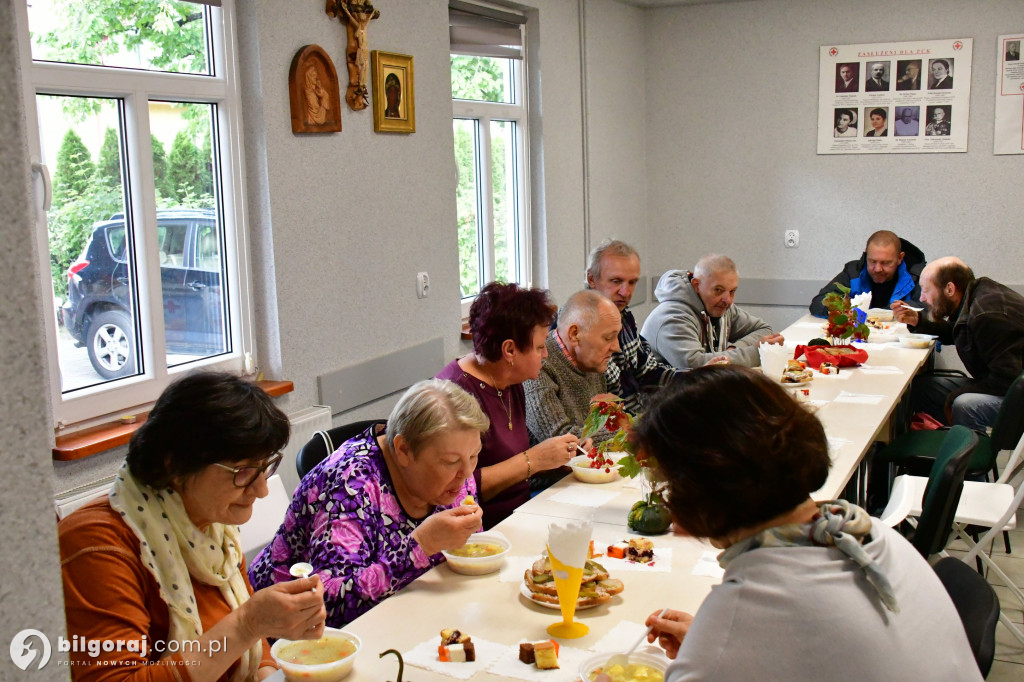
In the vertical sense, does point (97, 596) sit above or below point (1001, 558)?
above

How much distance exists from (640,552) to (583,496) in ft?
1.71

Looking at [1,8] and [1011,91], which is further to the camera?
[1011,91]

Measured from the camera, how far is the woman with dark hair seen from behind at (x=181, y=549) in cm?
158

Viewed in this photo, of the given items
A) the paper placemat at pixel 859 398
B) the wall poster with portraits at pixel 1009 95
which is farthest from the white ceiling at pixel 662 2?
the paper placemat at pixel 859 398

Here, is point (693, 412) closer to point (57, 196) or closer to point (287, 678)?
point (287, 678)

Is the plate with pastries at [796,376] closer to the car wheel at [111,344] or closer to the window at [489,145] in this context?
the window at [489,145]

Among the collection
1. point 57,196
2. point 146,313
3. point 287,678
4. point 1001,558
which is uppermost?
point 57,196

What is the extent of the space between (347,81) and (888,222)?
14.4 ft

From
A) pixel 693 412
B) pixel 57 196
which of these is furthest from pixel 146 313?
pixel 693 412

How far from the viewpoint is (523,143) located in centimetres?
582

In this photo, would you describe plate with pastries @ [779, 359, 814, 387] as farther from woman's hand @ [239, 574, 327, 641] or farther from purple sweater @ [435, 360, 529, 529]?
woman's hand @ [239, 574, 327, 641]

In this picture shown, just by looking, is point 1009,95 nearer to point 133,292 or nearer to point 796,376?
point 796,376

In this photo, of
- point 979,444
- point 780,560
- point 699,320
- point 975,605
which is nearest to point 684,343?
point 699,320

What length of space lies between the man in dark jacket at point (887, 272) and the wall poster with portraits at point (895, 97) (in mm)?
938
